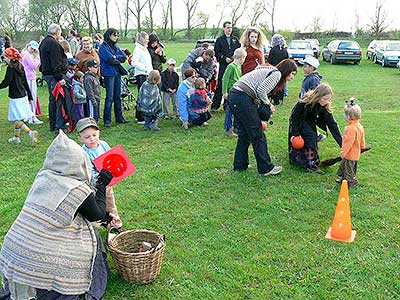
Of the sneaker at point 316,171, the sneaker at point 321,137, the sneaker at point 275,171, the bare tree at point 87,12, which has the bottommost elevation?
the sneaker at point 316,171

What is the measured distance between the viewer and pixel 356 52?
26.2 m

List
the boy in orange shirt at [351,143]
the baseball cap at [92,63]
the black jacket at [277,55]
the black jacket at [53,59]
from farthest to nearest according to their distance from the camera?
the black jacket at [277,55], the baseball cap at [92,63], the black jacket at [53,59], the boy in orange shirt at [351,143]

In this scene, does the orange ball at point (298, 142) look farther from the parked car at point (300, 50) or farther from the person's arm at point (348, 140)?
the parked car at point (300, 50)

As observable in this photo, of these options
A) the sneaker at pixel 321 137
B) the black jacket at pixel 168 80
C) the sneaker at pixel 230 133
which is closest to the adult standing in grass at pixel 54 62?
the black jacket at pixel 168 80

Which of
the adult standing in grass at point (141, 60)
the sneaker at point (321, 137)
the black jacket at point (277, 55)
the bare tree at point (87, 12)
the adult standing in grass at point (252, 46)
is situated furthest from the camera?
the bare tree at point (87, 12)

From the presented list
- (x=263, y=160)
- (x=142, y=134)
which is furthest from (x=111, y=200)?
(x=142, y=134)

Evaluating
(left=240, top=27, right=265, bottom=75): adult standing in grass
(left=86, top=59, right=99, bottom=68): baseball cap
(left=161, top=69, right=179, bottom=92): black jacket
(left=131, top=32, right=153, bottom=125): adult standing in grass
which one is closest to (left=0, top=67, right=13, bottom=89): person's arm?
(left=86, top=59, right=99, bottom=68): baseball cap

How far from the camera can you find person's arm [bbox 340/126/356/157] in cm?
555

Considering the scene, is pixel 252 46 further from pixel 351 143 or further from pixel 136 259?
pixel 136 259

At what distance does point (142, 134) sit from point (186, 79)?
1.52 m

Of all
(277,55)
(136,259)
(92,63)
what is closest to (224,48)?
(277,55)

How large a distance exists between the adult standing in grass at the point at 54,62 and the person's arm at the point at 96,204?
582 centimetres

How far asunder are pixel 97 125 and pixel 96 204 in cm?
301

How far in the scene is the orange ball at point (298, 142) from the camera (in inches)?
246
